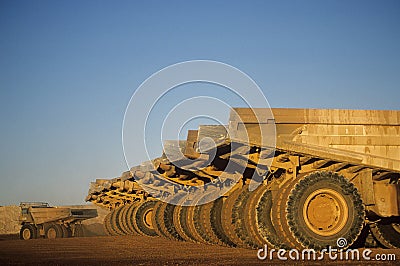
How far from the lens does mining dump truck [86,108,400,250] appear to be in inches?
373

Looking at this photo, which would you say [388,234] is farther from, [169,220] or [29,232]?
[29,232]

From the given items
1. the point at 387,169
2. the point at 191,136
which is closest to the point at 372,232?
the point at 387,169

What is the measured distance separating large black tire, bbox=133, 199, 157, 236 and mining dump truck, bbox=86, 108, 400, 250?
21.5 feet

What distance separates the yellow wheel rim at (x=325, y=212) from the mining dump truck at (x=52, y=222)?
24143 mm

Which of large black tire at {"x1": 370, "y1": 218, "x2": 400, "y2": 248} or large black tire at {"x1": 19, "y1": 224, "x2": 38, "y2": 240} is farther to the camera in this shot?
large black tire at {"x1": 19, "y1": 224, "x2": 38, "y2": 240}

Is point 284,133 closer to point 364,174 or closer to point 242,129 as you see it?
point 242,129

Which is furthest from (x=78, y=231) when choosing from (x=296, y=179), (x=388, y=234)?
(x=296, y=179)

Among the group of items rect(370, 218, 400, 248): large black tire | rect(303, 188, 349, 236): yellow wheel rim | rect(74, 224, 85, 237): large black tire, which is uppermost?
rect(303, 188, 349, 236): yellow wheel rim

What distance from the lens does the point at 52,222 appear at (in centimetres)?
3216

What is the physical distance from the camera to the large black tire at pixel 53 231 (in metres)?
31.3

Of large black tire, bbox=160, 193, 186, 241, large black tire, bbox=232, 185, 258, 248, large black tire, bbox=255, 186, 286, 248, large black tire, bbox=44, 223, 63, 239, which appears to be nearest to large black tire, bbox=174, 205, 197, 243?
large black tire, bbox=160, 193, 186, 241

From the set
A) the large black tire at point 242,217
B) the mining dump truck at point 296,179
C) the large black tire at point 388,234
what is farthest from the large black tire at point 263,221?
the large black tire at point 388,234

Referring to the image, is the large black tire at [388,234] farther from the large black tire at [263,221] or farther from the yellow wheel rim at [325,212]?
the yellow wheel rim at [325,212]

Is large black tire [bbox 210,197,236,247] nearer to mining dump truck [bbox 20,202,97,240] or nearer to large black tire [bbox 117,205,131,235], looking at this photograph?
large black tire [bbox 117,205,131,235]
